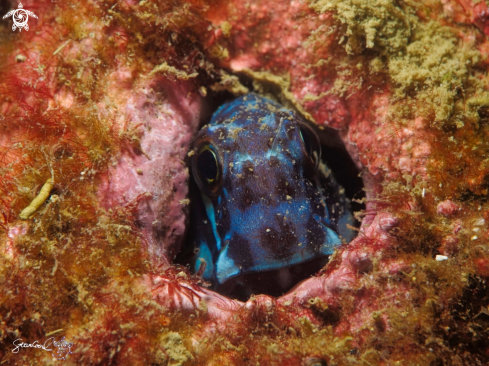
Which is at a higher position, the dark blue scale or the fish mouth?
the dark blue scale

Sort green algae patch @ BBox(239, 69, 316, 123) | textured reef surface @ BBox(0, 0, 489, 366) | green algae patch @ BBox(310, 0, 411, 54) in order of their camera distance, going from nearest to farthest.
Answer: textured reef surface @ BBox(0, 0, 489, 366) → green algae patch @ BBox(310, 0, 411, 54) → green algae patch @ BBox(239, 69, 316, 123)

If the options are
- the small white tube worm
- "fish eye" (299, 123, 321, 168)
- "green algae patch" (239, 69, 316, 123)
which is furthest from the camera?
"green algae patch" (239, 69, 316, 123)

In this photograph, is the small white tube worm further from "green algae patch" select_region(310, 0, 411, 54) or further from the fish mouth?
"green algae patch" select_region(310, 0, 411, 54)

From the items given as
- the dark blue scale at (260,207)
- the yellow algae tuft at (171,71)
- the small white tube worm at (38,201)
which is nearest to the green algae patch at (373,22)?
the dark blue scale at (260,207)

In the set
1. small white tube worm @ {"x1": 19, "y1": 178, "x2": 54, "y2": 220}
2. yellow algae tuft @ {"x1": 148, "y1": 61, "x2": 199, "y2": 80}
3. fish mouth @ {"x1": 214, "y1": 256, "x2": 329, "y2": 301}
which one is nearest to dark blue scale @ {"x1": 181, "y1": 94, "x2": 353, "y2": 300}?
fish mouth @ {"x1": 214, "y1": 256, "x2": 329, "y2": 301}

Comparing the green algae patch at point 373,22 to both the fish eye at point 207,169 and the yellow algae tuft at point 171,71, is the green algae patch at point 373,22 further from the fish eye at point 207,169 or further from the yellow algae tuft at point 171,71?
the fish eye at point 207,169

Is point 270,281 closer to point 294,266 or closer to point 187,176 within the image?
point 294,266

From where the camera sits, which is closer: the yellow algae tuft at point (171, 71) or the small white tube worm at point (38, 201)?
the small white tube worm at point (38, 201)

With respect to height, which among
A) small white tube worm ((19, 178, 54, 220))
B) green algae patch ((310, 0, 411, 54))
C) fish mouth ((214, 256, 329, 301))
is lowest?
fish mouth ((214, 256, 329, 301))
